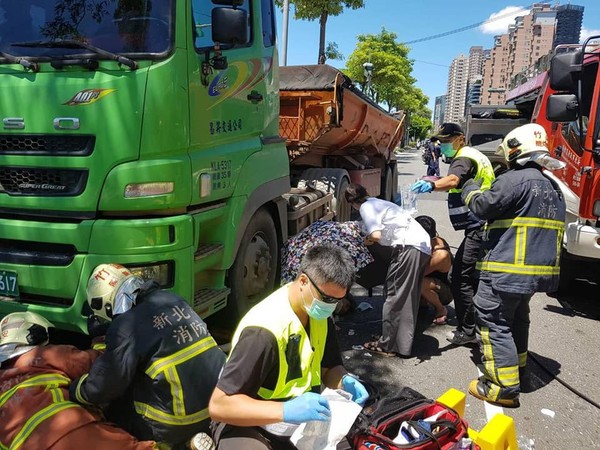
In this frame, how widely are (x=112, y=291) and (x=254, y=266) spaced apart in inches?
73.0

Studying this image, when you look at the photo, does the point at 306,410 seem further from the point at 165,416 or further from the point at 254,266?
the point at 254,266

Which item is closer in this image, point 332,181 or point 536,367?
point 536,367

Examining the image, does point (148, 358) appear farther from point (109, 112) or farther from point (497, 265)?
point (497, 265)

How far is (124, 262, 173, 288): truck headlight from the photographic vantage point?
9.74ft

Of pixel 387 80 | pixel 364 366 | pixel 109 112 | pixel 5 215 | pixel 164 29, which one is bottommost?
pixel 364 366

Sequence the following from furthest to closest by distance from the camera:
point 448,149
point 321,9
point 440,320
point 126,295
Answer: point 321,9 < point 440,320 < point 448,149 < point 126,295

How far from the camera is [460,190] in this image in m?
4.20

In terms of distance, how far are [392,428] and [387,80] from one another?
31.9 metres

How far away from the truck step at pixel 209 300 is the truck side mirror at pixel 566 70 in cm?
346

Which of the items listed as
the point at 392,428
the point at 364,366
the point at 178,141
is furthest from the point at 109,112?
the point at 364,366

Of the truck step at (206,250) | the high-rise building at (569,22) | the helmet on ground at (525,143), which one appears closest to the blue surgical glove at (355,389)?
the truck step at (206,250)

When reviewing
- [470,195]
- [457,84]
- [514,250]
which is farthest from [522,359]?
[457,84]

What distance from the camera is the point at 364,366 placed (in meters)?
3.89

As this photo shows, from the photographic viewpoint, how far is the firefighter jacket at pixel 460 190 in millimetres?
4090
